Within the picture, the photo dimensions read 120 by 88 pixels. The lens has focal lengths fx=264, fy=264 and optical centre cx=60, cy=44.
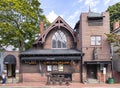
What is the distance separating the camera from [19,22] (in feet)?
146

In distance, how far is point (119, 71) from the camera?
41.2 metres

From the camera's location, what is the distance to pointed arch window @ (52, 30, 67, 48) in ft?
146

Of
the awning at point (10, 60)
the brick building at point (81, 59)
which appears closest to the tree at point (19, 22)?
the awning at point (10, 60)

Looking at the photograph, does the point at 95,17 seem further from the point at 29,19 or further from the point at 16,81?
the point at 16,81

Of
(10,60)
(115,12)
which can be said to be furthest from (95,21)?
(115,12)

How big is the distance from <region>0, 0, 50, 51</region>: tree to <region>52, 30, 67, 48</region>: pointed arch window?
14.0 ft

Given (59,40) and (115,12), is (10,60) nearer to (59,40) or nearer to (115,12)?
(59,40)

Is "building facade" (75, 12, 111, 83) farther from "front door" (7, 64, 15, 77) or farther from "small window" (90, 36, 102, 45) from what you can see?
"front door" (7, 64, 15, 77)

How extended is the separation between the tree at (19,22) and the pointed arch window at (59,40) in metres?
4.27

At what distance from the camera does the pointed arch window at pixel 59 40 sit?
146 ft

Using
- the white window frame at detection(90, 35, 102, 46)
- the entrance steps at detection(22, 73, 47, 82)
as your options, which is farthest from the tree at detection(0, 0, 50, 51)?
the white window frame at detection(90, 35, 102, 46)

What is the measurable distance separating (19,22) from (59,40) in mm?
7421

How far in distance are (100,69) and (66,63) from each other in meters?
5.26

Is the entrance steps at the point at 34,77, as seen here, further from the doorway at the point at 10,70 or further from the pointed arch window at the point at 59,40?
the doorway at the point at 10,70
